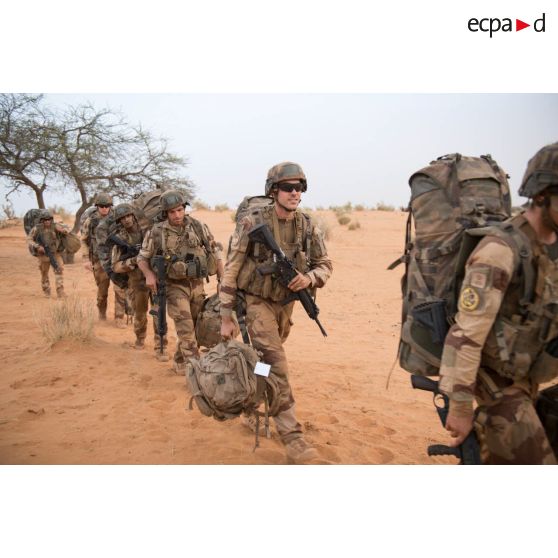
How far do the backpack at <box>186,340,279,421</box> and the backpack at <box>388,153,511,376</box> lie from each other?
50.6 inches

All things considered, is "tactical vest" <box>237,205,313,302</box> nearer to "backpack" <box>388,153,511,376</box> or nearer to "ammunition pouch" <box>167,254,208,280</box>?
"backpack" <box>388,153,511,376</box>

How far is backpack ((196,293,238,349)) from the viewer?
6156 millimetres

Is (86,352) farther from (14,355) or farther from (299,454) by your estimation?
(299,454)

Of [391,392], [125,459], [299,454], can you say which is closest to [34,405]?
[125,459]

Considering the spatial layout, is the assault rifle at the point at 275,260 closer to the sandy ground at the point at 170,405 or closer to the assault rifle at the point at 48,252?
the sandy ground at the point at 170,405

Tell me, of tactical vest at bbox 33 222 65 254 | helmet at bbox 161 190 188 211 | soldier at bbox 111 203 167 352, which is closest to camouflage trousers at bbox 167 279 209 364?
helmet at bbox 161 190 188 211

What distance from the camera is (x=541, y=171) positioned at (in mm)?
2531

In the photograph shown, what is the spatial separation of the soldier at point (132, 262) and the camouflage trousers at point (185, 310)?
1079 millimetres

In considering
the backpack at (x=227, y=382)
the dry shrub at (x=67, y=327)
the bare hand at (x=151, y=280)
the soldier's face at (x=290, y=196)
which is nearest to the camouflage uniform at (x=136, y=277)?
the dry shrub at (x=67, y=327)

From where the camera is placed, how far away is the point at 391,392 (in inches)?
228

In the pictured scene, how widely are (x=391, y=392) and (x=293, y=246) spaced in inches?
94.3

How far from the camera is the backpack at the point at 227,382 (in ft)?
12.2

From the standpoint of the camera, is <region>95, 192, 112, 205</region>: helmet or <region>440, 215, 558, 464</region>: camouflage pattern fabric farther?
<region>95, 192, 112, 205</region>: helmet

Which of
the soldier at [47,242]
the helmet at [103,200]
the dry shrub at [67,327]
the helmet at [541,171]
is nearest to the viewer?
the helmet at [541,171]
